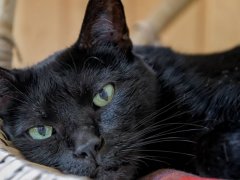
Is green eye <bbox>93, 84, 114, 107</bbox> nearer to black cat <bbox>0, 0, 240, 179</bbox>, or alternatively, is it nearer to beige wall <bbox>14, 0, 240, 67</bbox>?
black cat <bbox>0, 0, 240, 179</bbox>

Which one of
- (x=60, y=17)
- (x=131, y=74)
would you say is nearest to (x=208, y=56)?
(x=131, y=74)

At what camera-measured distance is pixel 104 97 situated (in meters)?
1.04

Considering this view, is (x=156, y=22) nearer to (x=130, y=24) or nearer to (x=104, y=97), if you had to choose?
(x=130, y=24)

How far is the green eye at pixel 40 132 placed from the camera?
1.00 m

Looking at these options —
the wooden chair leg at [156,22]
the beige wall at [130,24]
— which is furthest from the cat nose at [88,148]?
the beige wall at [130,24]

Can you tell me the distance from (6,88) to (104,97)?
230mm

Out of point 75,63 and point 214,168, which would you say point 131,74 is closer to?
point 75,63

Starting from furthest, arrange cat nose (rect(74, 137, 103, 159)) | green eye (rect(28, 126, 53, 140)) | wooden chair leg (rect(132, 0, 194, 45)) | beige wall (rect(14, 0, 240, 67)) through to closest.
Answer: beige wall (rect(14, 0, 240, 67)) < wooden chair leg (rect(132, 0, 194, 45)) < green eye (rect(28, 126, 53, 140)) < cat nose (rect(74, 137, 103, 159))

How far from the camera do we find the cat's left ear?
1070 mm

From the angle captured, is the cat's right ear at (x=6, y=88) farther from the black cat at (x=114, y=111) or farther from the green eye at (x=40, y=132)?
the green eye at (x=40, y=132)

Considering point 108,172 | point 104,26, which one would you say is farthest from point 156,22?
point 108,172

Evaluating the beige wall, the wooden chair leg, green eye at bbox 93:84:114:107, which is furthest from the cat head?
the beige wall

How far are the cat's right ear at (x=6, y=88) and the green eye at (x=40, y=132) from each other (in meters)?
0.10

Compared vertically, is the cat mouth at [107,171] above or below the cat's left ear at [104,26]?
below
